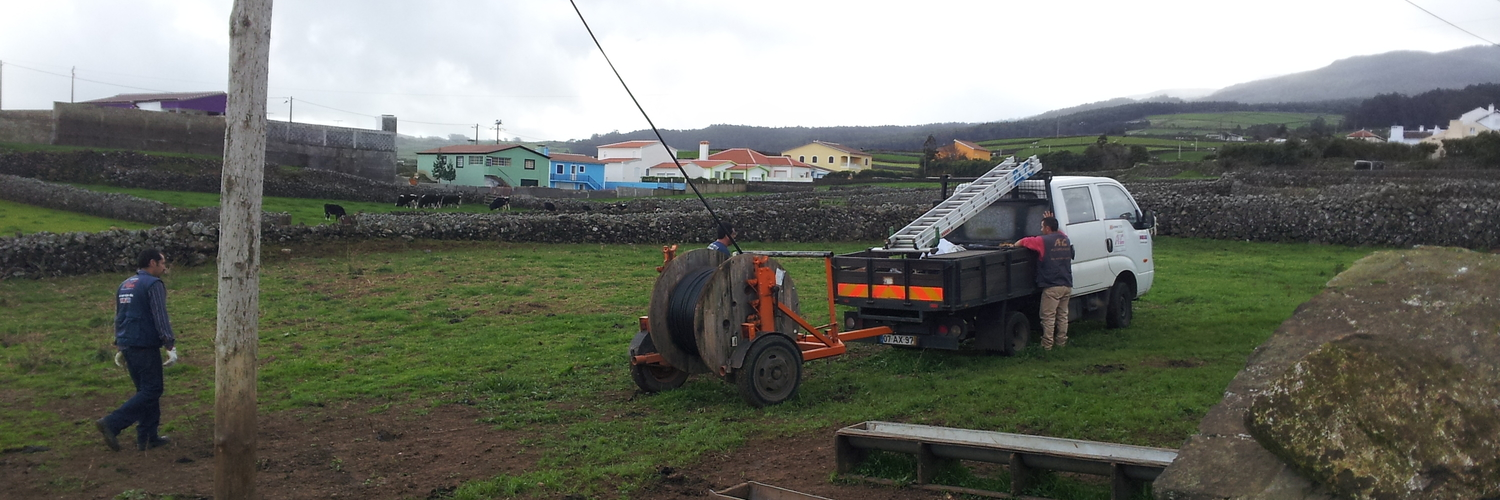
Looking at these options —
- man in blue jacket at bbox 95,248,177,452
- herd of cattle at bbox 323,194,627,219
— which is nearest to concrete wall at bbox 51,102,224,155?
herd of cattle at bbox 323,194,627,219

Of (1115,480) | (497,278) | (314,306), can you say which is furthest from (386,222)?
(1115,480)

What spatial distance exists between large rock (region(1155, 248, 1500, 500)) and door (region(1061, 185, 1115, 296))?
741 centimetres

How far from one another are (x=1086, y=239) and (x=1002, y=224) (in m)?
1.05

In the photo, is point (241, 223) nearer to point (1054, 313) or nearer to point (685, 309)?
point (685, 309)

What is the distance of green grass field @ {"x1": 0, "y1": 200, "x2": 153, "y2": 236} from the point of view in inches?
963

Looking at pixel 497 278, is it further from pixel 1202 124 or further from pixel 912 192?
pixel 1202 124

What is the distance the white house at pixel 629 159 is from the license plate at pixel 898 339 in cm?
7792

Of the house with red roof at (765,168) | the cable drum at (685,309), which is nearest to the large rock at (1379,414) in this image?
the cable drum at (685,309)

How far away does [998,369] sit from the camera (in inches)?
412

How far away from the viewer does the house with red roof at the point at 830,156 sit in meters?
104

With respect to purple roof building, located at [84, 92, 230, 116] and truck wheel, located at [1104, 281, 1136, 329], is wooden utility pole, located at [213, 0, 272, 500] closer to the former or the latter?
truck wheel, located at [1104, 281, 1136, 329]

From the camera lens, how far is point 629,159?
91875 millimetres

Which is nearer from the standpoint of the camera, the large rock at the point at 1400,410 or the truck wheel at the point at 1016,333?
the large rock at the point at 1400,410

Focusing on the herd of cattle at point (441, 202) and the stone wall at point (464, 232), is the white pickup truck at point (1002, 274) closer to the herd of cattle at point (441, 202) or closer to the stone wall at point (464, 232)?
the stone wall at point (464, 232)
